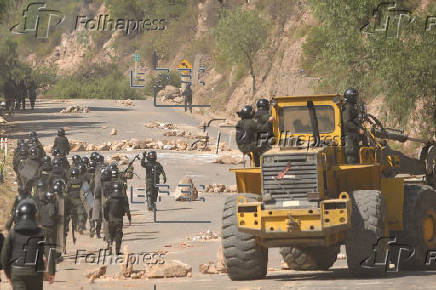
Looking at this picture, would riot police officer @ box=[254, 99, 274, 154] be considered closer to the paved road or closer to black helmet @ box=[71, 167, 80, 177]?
the paved road

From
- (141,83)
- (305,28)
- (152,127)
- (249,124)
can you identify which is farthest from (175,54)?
(249,124)

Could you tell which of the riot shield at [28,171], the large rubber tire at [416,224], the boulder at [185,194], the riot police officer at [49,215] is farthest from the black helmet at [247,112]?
the boulder at [185,194]

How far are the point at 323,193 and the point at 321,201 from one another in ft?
1.04

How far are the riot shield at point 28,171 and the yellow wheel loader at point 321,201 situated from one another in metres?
11.1

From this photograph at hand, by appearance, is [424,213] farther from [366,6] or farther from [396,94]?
[366,6]

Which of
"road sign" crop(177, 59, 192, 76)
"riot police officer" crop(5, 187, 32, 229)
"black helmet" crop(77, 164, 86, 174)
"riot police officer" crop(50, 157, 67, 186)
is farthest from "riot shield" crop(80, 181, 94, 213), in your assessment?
"road sign" crop(177, 59, 192, 76)

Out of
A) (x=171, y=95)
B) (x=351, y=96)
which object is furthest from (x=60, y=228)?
(x=171, y=95)

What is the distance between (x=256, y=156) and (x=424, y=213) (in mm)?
2798

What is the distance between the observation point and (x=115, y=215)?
19.7 m

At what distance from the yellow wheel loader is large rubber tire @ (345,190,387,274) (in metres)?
Answer: 0.01

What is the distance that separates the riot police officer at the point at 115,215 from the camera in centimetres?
1959

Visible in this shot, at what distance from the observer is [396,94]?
33688mm

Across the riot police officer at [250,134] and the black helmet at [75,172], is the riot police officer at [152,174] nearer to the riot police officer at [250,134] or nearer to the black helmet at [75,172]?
the black helmet at [75,172]

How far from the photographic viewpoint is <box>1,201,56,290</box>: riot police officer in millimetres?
10633
